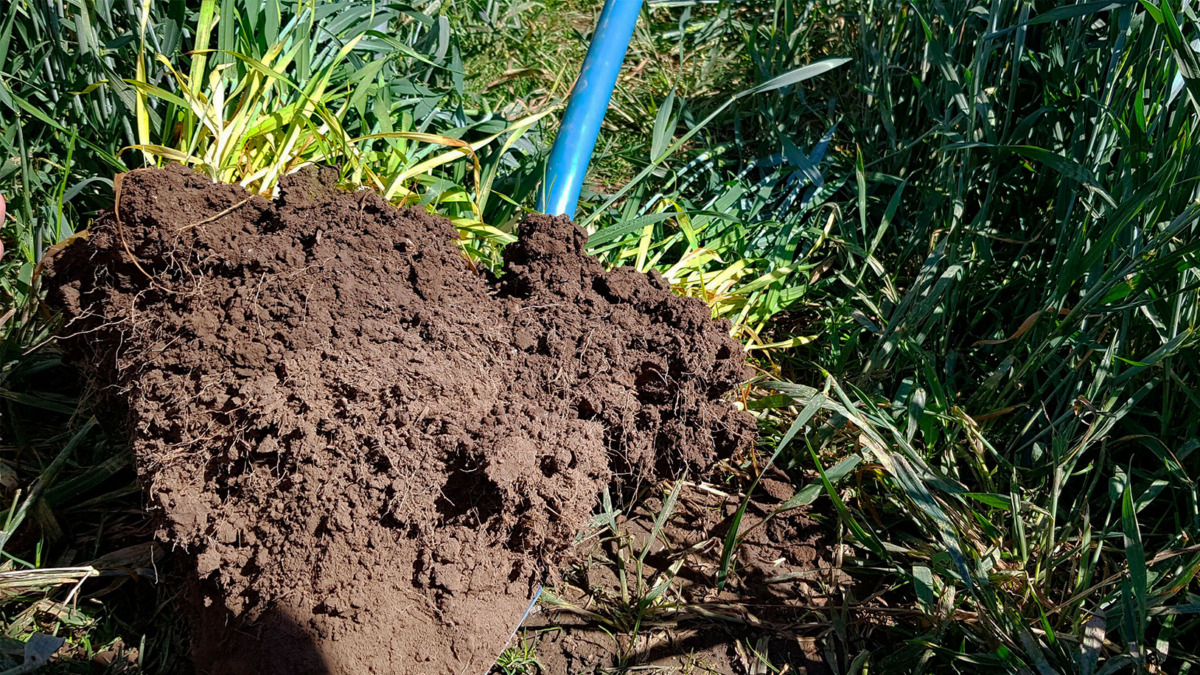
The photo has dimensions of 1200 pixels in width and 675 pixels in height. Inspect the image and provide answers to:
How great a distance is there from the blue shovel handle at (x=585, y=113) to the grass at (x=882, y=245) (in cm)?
10

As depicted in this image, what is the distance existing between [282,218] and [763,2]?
190 centimetres

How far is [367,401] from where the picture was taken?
1304mm

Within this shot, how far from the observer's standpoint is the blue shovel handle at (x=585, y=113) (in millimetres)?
1916

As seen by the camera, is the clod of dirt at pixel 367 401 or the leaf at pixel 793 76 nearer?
the clod of dirt at pixel 367 401

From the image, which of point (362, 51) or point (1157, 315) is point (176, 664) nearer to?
point (362, 51)

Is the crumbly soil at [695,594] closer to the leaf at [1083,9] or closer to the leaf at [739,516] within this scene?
the leaf at [739,516]

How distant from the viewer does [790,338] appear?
80.4 inches

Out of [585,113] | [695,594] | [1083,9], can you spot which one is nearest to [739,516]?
A: [695,594]

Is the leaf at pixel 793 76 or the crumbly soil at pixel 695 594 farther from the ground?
the leaf at pixel 793 76

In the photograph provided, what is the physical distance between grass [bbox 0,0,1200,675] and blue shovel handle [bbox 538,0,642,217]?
0.10m

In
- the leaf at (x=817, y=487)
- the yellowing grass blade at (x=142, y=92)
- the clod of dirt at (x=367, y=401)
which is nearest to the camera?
the clod of dirt at (x=367, y=401)

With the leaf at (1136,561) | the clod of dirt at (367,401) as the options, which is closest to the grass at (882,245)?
the leaf at (1136,561)

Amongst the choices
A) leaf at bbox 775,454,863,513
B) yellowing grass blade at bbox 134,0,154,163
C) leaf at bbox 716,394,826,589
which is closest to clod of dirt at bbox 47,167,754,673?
leaf at bbox 716,394,826,589

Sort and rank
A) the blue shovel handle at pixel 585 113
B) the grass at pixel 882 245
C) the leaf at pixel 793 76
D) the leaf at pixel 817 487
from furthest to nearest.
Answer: the leaf at pixel 793 76
the blue shovel handle at pixel 585 113
the leaf at pixel 817 487
the grass at pixel 882 245
